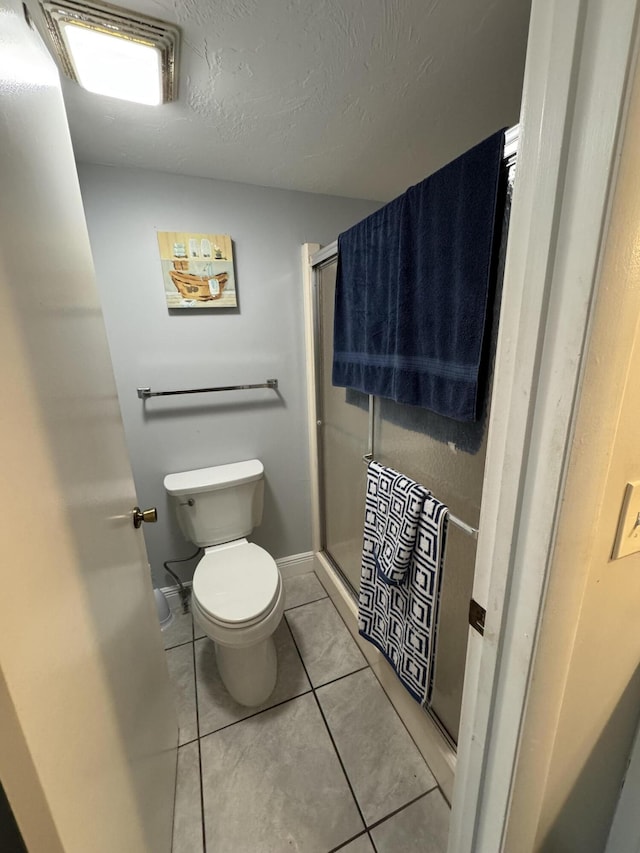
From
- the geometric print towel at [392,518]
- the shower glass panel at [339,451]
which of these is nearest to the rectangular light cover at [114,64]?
the shower glass panel at [339,451]

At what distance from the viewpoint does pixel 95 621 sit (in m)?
0.56

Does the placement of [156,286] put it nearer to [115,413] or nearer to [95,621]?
[115,413]

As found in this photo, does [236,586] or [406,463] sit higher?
[406,463]

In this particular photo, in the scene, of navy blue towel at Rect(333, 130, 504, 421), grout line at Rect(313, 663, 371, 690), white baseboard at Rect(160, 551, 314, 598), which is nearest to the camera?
navy blue towel at Rect(333, 130, 504, 421)

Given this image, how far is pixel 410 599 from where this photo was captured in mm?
1023

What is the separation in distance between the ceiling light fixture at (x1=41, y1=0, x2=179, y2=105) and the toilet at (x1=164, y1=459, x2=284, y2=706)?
4.49 ft

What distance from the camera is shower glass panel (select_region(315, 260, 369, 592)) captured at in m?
1.50

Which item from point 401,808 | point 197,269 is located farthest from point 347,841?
point 197,269

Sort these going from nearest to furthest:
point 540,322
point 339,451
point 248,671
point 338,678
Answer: point 540,322, point 248,671, point 338,678, point 339,451

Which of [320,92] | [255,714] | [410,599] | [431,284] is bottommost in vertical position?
[255,714]

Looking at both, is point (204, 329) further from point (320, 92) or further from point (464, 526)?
point (464, 526)

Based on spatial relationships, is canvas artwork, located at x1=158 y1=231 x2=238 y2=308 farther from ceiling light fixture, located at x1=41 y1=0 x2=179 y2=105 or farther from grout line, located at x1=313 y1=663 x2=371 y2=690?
grout line, located at x1=313 y1=663 x2=371 y2=690

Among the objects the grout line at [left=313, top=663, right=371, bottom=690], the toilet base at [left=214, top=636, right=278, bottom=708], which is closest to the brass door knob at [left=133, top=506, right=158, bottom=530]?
the toilet base at [left=214, top=636, right=278, bottom=708]

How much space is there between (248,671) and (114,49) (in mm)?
1980
